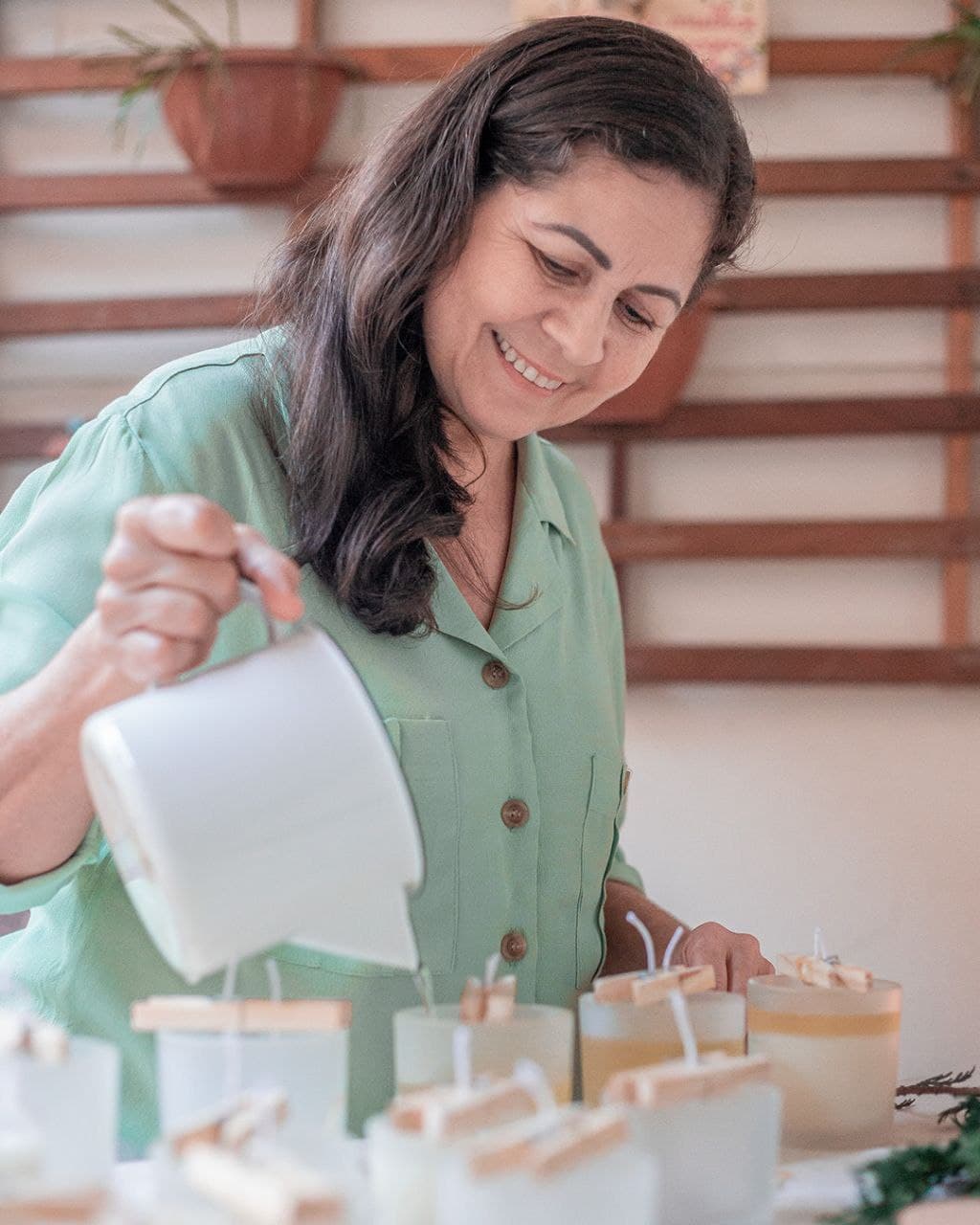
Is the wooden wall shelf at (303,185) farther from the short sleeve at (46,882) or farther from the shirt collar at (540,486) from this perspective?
the short sleeve at (46,882)

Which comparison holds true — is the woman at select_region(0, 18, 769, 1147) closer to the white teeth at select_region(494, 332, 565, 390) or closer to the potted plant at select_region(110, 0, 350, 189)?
the white teeth at select_region(494, 332, 565, 390)

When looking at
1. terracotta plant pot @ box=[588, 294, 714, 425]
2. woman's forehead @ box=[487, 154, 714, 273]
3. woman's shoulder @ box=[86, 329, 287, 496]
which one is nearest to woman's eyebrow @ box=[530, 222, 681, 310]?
woman's forehead @ box=[487, 154, 714, 273]

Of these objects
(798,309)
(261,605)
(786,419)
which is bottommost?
(261,605)

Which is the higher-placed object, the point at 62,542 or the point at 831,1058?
the point at 62,542

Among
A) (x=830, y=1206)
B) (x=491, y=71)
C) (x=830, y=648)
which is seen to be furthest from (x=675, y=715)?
(x=830, y=1206)

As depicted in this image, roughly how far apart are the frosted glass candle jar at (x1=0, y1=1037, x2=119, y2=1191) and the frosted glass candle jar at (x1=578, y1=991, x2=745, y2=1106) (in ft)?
0.95

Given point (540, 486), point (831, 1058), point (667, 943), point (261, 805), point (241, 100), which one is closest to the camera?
point (261, 805)

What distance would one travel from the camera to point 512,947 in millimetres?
1159

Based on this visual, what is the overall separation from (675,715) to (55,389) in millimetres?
1165

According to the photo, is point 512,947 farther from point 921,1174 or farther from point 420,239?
point 420,239

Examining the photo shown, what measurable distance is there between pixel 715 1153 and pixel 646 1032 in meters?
0.15

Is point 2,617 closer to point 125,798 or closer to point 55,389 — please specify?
point 125,798

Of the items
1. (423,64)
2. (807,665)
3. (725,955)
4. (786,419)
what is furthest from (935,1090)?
(423,64)

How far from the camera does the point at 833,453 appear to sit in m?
2.59
